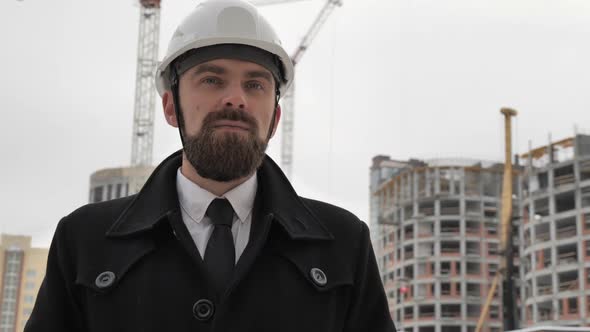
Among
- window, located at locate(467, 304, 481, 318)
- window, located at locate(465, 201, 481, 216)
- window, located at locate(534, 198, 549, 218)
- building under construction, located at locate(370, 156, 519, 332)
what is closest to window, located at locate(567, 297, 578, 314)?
window, located at locate(534, 198, 549, 218)

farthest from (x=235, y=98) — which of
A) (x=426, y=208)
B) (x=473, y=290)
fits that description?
(x=426, y=208)

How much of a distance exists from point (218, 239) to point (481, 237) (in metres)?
102

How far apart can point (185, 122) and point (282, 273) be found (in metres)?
0.57

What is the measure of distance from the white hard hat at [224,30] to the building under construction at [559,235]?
68.2 metres

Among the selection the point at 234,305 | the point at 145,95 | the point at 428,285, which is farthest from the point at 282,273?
the point at 428,285

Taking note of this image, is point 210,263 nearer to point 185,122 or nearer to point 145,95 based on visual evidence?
point 185,122

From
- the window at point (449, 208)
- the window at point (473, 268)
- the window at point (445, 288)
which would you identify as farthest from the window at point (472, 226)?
the window at point (445, 288)

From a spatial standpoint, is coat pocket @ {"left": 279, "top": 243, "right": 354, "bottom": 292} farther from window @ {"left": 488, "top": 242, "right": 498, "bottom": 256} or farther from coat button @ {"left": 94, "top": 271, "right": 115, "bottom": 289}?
window @ {"left": 488, "top": 242, "right": 498, "bottom": 256}

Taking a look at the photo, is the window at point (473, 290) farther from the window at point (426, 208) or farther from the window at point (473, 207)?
the window at point (426, 208)

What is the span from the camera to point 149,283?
2.57 metres

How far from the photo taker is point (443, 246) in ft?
331

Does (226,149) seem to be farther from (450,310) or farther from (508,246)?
(450,310)

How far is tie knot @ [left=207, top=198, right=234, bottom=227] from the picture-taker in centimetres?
267

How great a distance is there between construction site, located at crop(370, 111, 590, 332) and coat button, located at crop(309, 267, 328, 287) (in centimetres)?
7032
